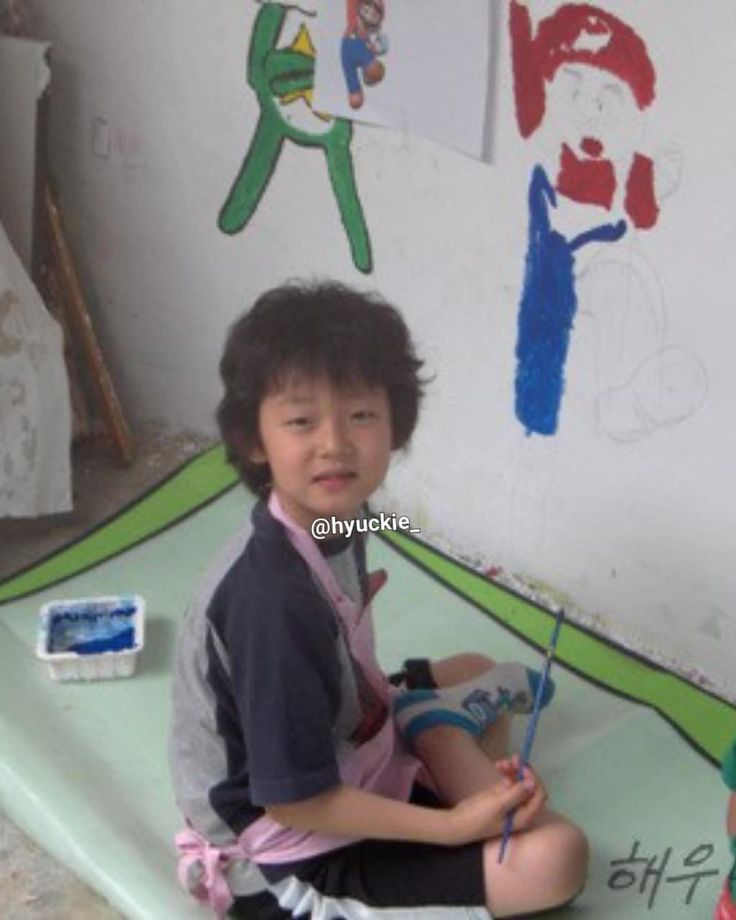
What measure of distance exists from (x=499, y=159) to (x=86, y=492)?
3.23ft

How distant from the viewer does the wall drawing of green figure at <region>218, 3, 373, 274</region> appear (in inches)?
73.9

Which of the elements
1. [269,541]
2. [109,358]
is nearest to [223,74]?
[109,358]

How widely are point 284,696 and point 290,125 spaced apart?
41.4 inches

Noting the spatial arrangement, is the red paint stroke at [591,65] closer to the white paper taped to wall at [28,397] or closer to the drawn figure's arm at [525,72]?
the drawn figure's arm at [525,72]

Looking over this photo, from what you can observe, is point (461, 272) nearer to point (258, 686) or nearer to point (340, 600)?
point (340, 600)

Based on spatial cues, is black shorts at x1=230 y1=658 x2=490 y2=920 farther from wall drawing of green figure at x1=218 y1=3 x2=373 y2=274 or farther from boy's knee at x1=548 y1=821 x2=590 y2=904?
wall drawing of green figure at x1=218 y1=3 x2=373 y2=274

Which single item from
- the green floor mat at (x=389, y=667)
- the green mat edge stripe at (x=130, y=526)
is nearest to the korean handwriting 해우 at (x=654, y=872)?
the green floor mat at (x=389, y=667)

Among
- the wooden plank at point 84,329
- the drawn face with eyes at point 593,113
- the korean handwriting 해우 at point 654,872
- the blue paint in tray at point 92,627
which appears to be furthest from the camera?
the wooden plank at point 84,329

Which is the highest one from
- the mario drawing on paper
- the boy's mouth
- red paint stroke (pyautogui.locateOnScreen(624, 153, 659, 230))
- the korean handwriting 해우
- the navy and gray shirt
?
the mario drawing on paper

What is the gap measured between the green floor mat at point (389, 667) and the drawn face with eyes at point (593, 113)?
686mm

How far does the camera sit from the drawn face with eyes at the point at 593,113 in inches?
61.6

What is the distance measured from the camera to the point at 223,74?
2.01 metres

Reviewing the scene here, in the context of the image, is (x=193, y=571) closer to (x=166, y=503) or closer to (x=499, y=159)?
(x=166, y=503)

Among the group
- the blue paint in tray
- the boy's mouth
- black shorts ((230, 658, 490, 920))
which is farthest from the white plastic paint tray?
the boy's mouth
